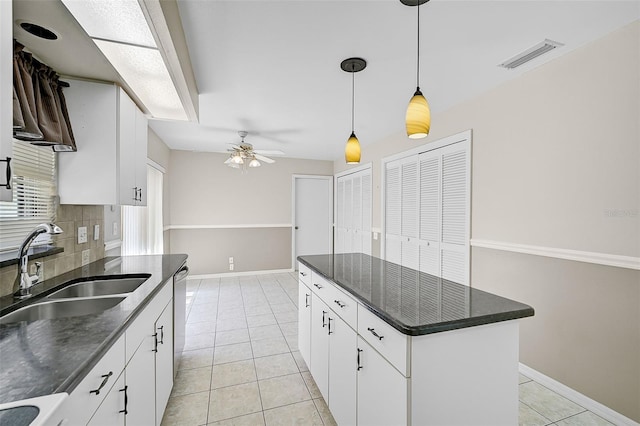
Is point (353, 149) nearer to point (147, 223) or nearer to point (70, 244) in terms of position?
point (70, 244)

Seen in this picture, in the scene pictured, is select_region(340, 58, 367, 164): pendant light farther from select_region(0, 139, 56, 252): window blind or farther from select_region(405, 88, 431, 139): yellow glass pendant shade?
select_region(0, 139, 56, 252): window blind

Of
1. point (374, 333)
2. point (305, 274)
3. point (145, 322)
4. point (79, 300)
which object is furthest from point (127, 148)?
point (374, 333)

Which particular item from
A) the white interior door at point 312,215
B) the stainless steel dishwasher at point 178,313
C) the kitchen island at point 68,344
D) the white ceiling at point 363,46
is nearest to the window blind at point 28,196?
the kitchen island at point 68,344

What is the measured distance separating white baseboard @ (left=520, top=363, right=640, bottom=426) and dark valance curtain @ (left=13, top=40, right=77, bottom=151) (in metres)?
3.70

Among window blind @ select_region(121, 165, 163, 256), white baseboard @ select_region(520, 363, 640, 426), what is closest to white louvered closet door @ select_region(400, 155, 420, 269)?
white baseboard @ select_region(520, 363, 640, 426)

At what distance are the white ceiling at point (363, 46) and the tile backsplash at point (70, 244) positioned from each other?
957 millimetres

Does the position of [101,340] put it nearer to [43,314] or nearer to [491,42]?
[43,314]

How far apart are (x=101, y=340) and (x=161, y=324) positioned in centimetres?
88

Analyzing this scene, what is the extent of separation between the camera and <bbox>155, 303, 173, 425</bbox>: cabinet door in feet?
5.61

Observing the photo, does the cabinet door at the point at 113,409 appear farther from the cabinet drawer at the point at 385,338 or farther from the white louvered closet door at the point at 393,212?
the white louvered closet door at the point at 393,212

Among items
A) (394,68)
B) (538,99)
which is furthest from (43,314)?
(538,99)

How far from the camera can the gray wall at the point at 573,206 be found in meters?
1.82

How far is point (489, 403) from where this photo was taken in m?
1.22

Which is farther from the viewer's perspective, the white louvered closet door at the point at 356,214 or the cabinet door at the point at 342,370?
the white louvered closet door at the point at 356,214
